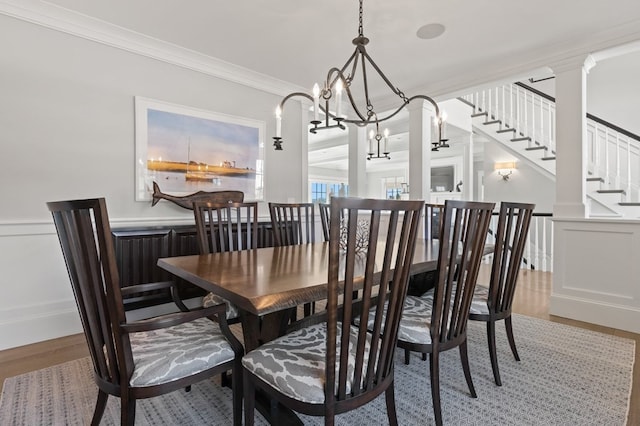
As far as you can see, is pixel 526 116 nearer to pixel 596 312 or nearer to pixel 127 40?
pixel 596 312

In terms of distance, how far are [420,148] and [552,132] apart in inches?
107

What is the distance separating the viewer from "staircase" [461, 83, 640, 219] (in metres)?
4.42

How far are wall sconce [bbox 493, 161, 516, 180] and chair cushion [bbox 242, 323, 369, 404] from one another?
21.5 ft

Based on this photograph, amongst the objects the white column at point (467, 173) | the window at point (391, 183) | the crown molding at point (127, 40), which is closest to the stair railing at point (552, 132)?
the white column at point (467, 173)

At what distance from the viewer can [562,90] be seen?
9.99 ft

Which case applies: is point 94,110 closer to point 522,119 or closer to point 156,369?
point 156,369

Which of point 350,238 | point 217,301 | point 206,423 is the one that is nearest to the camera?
point 350,238

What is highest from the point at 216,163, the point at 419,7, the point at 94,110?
the point at 419,7

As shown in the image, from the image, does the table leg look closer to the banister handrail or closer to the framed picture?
the framed picture

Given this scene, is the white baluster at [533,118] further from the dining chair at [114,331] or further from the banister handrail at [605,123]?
the dining chair at [114,331]

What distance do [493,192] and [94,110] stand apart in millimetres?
7010

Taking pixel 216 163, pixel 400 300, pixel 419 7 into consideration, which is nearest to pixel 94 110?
pixel 216 163

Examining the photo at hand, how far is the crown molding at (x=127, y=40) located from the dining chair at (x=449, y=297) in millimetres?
2962

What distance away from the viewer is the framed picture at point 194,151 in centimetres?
299
